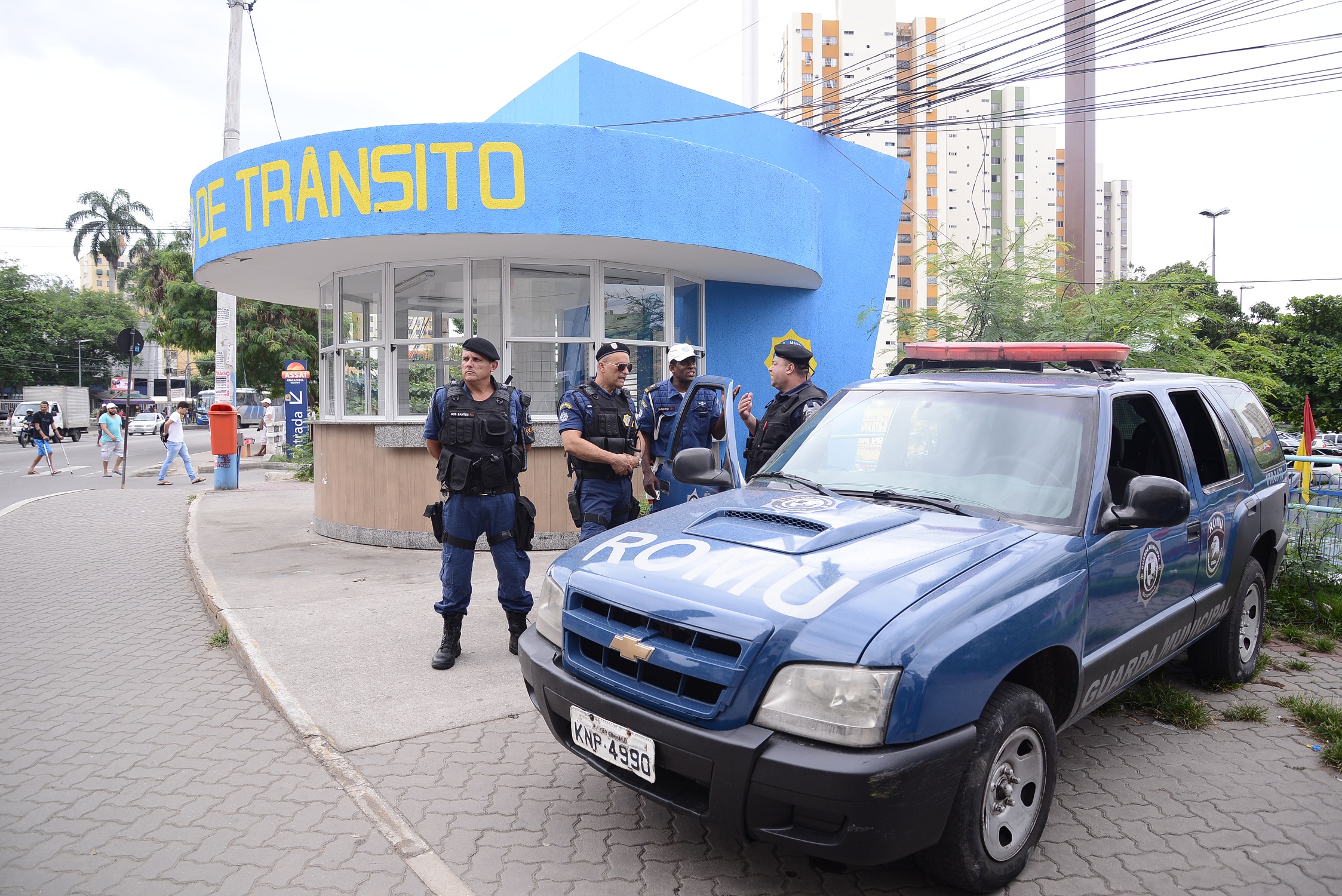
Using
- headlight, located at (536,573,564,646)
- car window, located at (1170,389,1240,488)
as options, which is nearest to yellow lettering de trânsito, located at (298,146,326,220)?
headlight, located at (536,573,564,646)

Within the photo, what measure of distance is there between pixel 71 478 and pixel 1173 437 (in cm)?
2171

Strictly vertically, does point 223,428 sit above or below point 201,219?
below

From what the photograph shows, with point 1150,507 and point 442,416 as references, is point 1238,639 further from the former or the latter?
point 442,416

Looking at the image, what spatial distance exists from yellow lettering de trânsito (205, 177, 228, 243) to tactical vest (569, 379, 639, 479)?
5.75 meters

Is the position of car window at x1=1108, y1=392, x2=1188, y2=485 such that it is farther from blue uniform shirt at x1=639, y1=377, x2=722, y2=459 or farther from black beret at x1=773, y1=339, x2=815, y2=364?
blue uniform shirt at x1=639, y1=377, x2=722, y2=459

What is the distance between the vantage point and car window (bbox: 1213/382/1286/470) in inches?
180

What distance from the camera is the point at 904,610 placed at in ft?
7.64

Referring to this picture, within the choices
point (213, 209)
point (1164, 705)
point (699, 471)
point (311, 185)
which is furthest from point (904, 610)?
point (213, 209)

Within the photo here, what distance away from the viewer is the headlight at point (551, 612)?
3014 mm

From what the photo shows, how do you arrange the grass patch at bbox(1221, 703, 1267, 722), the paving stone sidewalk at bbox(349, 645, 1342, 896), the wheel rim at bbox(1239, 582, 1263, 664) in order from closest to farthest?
the paving stone sidewalk at bbox(349, 645, 1342, 896) < the grass patch at bbox(1221, 703, 1267, 722) < the wheel rim at bbox(1239, 582, 1263, 664)

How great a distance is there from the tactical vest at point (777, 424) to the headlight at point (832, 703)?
3.37 meters

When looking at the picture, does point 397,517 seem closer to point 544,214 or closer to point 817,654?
point 544,214

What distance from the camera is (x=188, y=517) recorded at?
1137 centimetres

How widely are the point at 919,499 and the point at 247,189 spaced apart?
8027 mm
